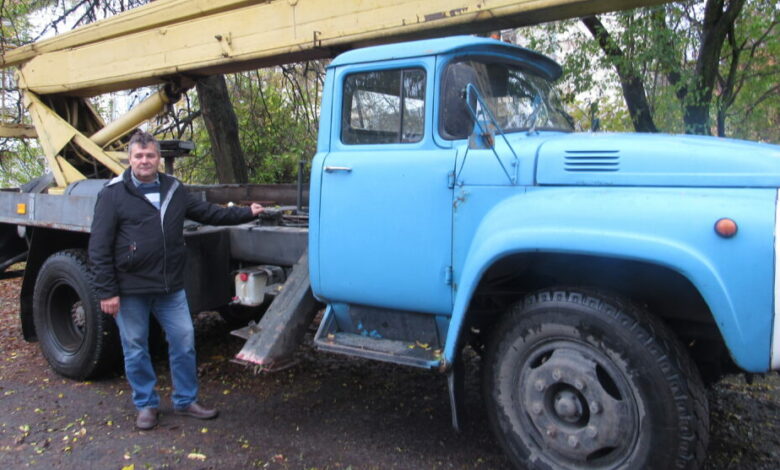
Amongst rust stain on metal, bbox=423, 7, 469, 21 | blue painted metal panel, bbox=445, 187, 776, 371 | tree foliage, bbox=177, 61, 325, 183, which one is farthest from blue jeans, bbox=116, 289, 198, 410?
tree foliage, bbox=177, 61, 325, 183

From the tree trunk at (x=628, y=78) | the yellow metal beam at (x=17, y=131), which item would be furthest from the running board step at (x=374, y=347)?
the tree trunk at (x=628, y=78)

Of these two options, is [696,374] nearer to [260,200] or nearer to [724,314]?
[724,314]

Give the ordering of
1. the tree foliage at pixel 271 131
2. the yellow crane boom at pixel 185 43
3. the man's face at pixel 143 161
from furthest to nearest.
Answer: the tree foliage at pixel 271 131, the man's face at pixel 143 161, the yellow crane boom at pixel 185 43

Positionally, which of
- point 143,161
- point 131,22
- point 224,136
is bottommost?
point 143,161

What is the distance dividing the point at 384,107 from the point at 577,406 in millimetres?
1900

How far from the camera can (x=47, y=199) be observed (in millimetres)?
5016

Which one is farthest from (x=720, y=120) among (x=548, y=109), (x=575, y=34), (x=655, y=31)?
(x=548, y=109)

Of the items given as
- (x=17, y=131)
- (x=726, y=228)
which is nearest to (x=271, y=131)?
(x=17, y=131)

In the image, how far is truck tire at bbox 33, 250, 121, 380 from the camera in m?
4.66

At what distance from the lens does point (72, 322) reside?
519 cm

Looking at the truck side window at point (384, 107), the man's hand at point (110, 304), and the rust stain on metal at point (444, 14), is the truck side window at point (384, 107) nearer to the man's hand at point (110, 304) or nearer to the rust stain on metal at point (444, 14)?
the rust stain on metal at point (444, 14)

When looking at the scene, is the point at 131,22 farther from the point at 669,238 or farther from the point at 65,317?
the point at 669,238

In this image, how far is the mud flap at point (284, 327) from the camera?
373 centimetres

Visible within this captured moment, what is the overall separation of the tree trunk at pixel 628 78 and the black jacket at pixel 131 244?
6094 mm
